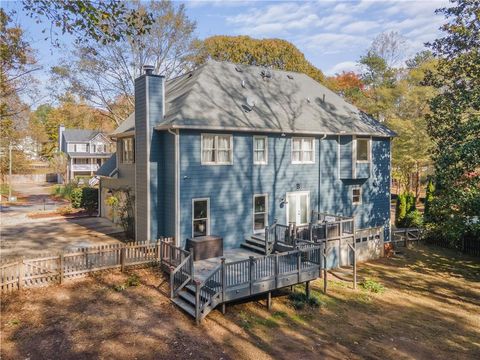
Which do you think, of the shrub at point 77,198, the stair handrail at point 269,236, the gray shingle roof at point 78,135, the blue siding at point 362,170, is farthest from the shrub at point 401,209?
the gray shingle roof at point 78,135

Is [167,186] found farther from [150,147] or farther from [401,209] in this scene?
[401,209]

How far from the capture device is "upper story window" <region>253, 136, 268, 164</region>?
18.2 metres

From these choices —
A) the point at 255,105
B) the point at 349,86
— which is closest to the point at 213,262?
the point at 255,105

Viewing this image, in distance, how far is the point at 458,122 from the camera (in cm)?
1812

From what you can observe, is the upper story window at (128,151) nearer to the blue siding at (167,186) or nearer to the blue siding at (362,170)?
the blue siding at (167,186)

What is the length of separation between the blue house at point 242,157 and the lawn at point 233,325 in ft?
12.4

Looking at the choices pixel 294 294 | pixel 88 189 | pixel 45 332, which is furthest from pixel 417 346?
pixel 88 189

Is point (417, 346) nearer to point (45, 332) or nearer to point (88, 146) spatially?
point (45, 332)

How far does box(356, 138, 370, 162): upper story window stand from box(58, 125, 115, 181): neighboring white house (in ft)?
144

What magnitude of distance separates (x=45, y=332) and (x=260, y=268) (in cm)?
701

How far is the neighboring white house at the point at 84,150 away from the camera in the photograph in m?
56.6

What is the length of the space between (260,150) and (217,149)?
99.0 inches

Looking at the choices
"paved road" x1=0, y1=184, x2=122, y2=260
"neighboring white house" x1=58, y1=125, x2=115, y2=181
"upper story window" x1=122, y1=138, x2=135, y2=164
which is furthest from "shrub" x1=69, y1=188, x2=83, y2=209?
"neighboring white house" x1=58, y1=125, x2=115, y2=181

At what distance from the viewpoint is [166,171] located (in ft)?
55.7
